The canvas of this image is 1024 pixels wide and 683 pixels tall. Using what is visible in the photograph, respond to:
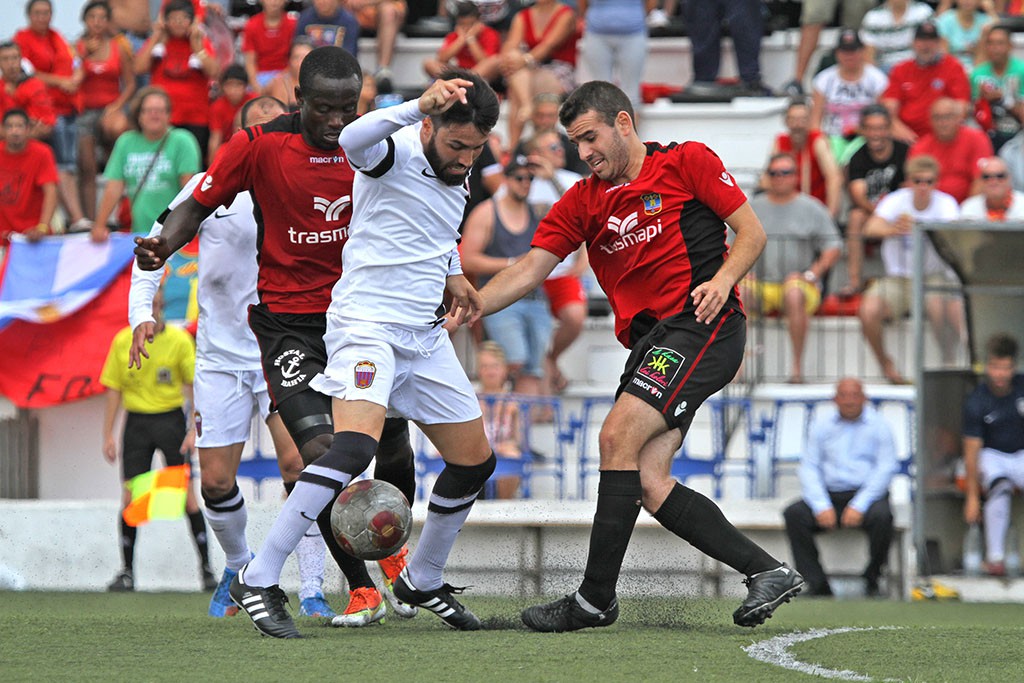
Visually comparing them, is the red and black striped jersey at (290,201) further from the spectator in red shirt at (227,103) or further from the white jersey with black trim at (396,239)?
the spectator in red shirt at (227,103)

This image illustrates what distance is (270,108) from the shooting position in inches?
322

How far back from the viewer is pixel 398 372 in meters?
6.44

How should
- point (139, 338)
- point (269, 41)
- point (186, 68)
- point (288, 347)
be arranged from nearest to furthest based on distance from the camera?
point (288, 347) < point (139, 338) < point (186, 68) < point (269, 41)

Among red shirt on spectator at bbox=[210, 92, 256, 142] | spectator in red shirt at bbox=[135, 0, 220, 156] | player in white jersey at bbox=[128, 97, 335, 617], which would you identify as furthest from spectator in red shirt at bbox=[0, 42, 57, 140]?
player in white jersey at bbox=[128, 97, 335, 617]

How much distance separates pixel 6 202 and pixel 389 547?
28.6ft

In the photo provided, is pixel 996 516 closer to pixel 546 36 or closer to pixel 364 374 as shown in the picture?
pixel 546 36

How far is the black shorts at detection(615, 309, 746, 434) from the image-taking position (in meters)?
6.46

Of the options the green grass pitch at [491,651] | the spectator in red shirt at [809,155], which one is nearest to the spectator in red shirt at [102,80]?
the spectator in red shirt at [809,155]

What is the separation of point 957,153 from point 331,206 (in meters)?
8.10

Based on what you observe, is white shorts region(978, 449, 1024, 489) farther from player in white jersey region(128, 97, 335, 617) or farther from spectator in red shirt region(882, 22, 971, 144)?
player in white jersey region(128, 97, 335, 617)

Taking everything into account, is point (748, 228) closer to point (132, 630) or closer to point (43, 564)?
point (132, 630)

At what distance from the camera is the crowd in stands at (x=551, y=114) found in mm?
12703

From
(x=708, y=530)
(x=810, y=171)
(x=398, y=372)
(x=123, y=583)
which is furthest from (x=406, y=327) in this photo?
(x=810, y=171)

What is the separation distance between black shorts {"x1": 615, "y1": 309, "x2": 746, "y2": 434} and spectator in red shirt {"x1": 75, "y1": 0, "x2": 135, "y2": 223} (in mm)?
9530
